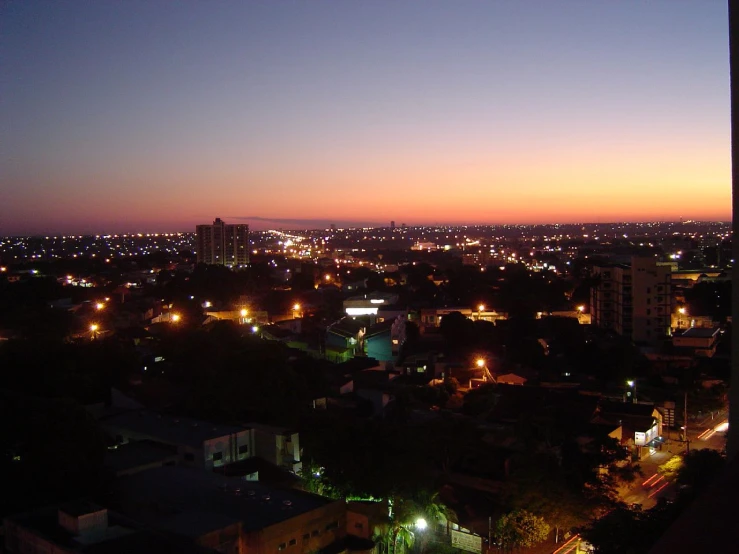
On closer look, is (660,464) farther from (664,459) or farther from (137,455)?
(137,455)

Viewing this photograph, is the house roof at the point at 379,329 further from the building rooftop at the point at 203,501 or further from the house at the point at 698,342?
the building rooftop at the point at 203,501

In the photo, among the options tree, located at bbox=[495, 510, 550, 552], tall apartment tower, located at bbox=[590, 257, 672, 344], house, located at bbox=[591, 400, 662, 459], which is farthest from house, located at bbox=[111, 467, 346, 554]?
tall apartment tower, located at bbox=[590, 257, 672, 344]

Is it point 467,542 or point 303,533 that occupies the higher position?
point 303,533

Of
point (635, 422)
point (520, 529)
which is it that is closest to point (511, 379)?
point (635, 422)

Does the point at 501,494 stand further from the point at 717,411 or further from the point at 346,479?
the point at 717,411

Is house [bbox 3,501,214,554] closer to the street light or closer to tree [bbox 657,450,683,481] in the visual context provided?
tree [bbox 657,450,683,481]

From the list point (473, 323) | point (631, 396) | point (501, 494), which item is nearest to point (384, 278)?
point (473, 323)
